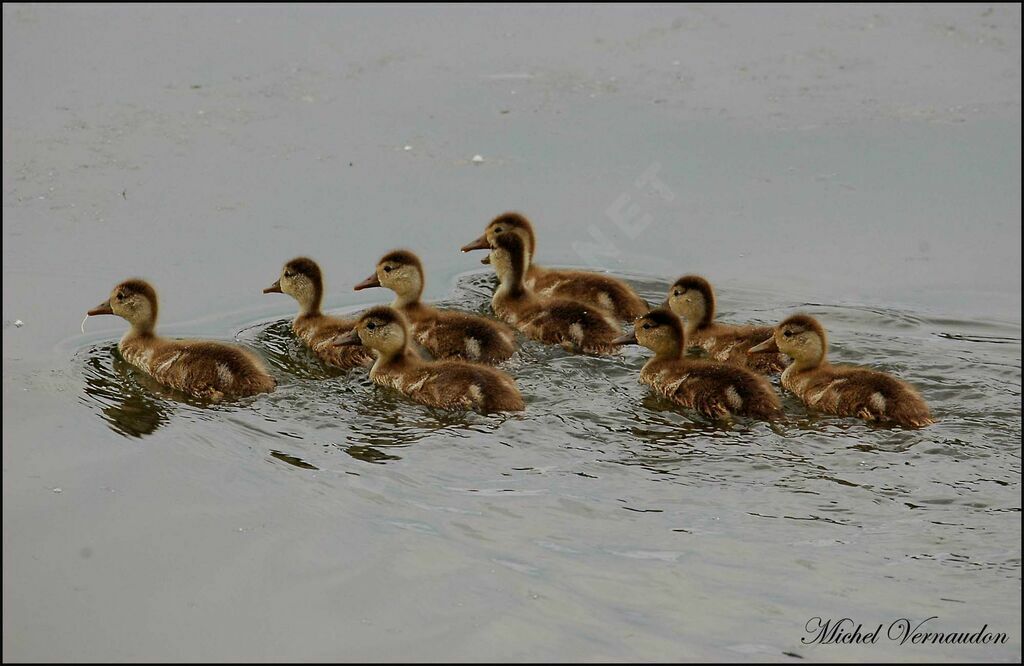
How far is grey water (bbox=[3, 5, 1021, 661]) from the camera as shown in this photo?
4629 millimetres

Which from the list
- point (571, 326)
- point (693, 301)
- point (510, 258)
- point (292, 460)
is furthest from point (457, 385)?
point (693, 301)

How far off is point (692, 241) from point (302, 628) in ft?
13.4

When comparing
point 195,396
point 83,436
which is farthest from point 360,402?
point 83,436

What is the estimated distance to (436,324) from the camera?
6992mm

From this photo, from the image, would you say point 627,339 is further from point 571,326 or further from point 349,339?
point 349,339

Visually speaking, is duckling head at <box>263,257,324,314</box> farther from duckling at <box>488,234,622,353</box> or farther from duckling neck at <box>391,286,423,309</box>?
duckling at <box>488,234,622,353</box>

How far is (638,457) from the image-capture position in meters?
5.67

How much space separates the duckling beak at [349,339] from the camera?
Answer: 6.60 meters

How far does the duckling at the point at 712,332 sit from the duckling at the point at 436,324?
0.89m

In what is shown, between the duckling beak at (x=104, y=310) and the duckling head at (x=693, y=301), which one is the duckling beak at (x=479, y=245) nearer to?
the duckling head at (x=693, y=301)

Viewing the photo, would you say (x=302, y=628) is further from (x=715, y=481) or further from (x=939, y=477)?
(x=939, y=477)

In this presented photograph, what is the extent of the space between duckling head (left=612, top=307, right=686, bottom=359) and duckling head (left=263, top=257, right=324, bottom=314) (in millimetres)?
1605

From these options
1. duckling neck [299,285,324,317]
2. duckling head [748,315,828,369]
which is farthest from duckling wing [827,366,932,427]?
duckling neck [299,285,324,317]

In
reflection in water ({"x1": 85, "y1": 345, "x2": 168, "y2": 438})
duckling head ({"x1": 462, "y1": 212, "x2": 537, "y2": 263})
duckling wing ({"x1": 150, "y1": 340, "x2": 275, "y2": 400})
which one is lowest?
reflection in water ({"x1": 85, "y1": 345, "x2": 168, "y2": 438})
